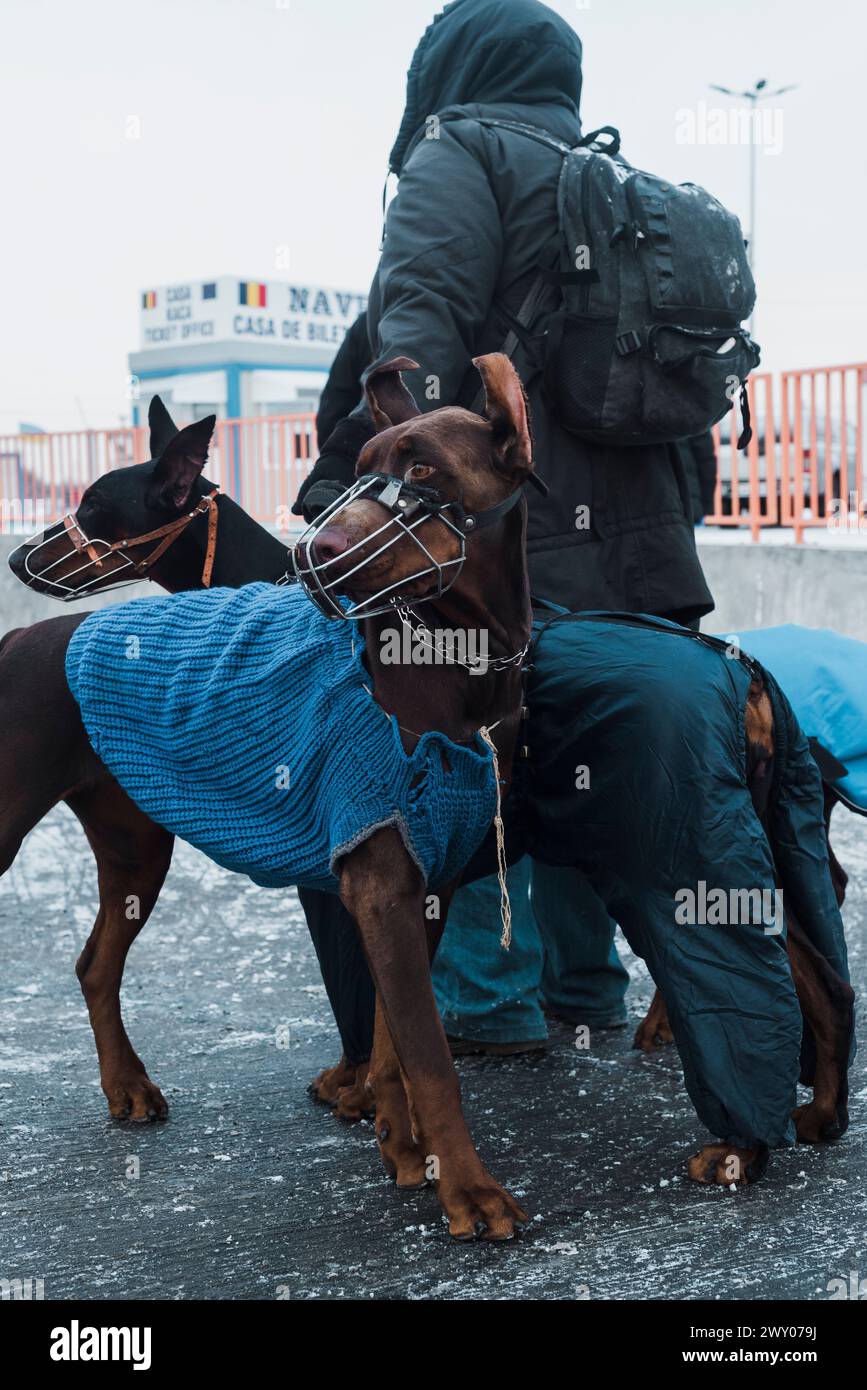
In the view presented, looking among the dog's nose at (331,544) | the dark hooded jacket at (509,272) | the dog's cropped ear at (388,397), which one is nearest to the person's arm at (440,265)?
the dark hooded jacket at (509,272)

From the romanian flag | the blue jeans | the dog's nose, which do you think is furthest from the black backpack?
the romanian flag

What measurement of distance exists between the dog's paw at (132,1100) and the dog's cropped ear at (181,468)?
1458 millimetres

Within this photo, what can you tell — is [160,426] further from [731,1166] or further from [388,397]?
[731,1166]

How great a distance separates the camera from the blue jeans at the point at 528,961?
397 centimetres

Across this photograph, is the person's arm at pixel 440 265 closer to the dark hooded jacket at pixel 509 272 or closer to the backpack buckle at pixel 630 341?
the dark hooded jacket at pixel 509 272

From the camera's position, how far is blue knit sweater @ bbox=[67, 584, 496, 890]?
277cm

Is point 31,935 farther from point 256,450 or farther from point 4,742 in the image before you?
point 256,450

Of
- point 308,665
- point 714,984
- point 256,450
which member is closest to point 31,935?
point 308,665

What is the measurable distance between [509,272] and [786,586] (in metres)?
4.71

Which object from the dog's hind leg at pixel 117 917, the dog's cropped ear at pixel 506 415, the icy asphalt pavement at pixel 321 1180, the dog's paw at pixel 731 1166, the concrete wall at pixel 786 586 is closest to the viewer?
the dog's cropped ear at pixel 506 415

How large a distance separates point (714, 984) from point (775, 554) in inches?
206

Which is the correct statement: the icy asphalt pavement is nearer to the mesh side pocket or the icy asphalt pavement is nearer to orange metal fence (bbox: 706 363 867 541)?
the mesh side pocket

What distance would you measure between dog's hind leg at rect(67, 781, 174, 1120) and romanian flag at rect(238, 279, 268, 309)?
23.8 meters

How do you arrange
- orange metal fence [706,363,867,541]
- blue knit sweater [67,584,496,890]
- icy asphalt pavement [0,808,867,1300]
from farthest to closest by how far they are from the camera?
orange metal fence [706,363,867,541] < blue knit sweater [67,584,496,890] < icy asphalt pavement [0,808,867,1300]
